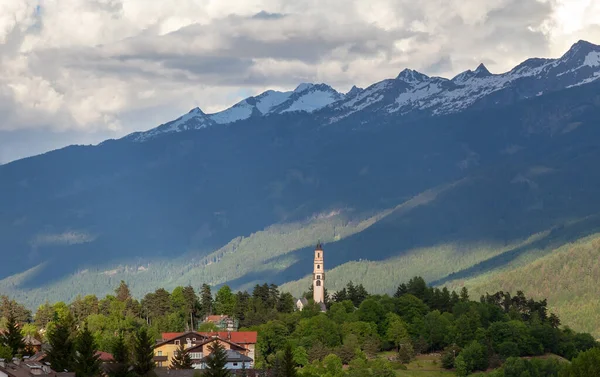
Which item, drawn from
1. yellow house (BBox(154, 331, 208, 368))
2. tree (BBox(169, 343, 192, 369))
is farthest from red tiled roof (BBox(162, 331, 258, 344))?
tree (BBox(169, 343, 192, 369))

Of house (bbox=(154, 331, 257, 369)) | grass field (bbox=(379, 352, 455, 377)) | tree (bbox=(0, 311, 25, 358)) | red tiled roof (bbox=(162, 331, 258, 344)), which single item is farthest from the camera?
grass field (bbox=(379, 352, 455, 377))

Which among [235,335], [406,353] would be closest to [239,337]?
[235,335]

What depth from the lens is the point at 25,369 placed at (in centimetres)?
12875

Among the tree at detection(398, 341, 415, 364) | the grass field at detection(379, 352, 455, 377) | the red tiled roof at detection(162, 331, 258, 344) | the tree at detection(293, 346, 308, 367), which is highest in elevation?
the red tiled roof at detection(162, 331, 258, 344)

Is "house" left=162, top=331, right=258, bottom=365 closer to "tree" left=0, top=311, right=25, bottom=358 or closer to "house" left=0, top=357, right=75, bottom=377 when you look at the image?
"tree" left=0, top=311, right=25, bottom=358

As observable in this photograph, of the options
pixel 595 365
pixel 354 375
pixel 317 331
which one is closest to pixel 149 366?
pixel 354 375

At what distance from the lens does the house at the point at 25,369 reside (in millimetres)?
123106

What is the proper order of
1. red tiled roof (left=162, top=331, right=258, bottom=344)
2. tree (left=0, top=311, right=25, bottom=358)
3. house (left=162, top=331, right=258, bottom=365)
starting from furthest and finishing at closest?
red tiled roof (left=162, top=331, right=258, bottom=344)
house (left=162, top=331, right=258, bottom=365)
tree (left=0, top=311, right=25, bottom=358)

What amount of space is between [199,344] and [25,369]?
1949 inches

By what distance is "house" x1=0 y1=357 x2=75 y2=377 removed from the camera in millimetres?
123106

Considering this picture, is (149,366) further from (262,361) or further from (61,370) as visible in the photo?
(262,361)

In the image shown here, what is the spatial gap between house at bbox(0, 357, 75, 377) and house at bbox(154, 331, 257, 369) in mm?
38626

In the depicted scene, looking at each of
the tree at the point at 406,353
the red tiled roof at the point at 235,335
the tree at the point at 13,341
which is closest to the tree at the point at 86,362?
the tree at the point at 13,341

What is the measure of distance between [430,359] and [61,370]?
79793 millimetres
